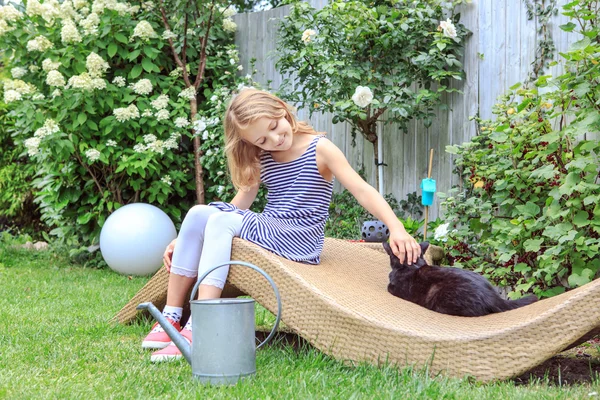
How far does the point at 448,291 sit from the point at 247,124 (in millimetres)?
935

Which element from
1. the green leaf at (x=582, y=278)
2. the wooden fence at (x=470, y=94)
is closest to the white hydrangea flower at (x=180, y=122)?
the wooden fence at (x=470, y=94)

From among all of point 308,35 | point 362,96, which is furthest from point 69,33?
point 362,96

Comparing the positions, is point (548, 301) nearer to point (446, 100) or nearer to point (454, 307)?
point (454, 307)

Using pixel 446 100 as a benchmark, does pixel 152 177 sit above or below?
below

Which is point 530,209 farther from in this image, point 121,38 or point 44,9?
point 44,9

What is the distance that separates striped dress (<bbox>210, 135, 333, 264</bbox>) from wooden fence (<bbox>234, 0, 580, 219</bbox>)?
1728 millimetres

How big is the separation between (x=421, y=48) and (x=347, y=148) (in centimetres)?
112

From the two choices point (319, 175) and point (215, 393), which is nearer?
point (215, 393)

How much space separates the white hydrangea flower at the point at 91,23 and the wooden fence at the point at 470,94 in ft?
6.70

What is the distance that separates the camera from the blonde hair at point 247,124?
7.69 ft

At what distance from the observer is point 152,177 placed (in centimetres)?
523

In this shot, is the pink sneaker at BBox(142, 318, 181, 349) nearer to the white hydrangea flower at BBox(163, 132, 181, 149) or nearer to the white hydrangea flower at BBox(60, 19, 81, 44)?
the white hydrangea flower at BBox(163, 132, 181, 149)

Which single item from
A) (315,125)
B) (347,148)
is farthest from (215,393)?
(315,125)

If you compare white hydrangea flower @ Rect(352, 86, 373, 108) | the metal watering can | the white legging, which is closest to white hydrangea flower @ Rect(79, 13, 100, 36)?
white hydrangea flower @ Rect(352, 86, 373, 108)
